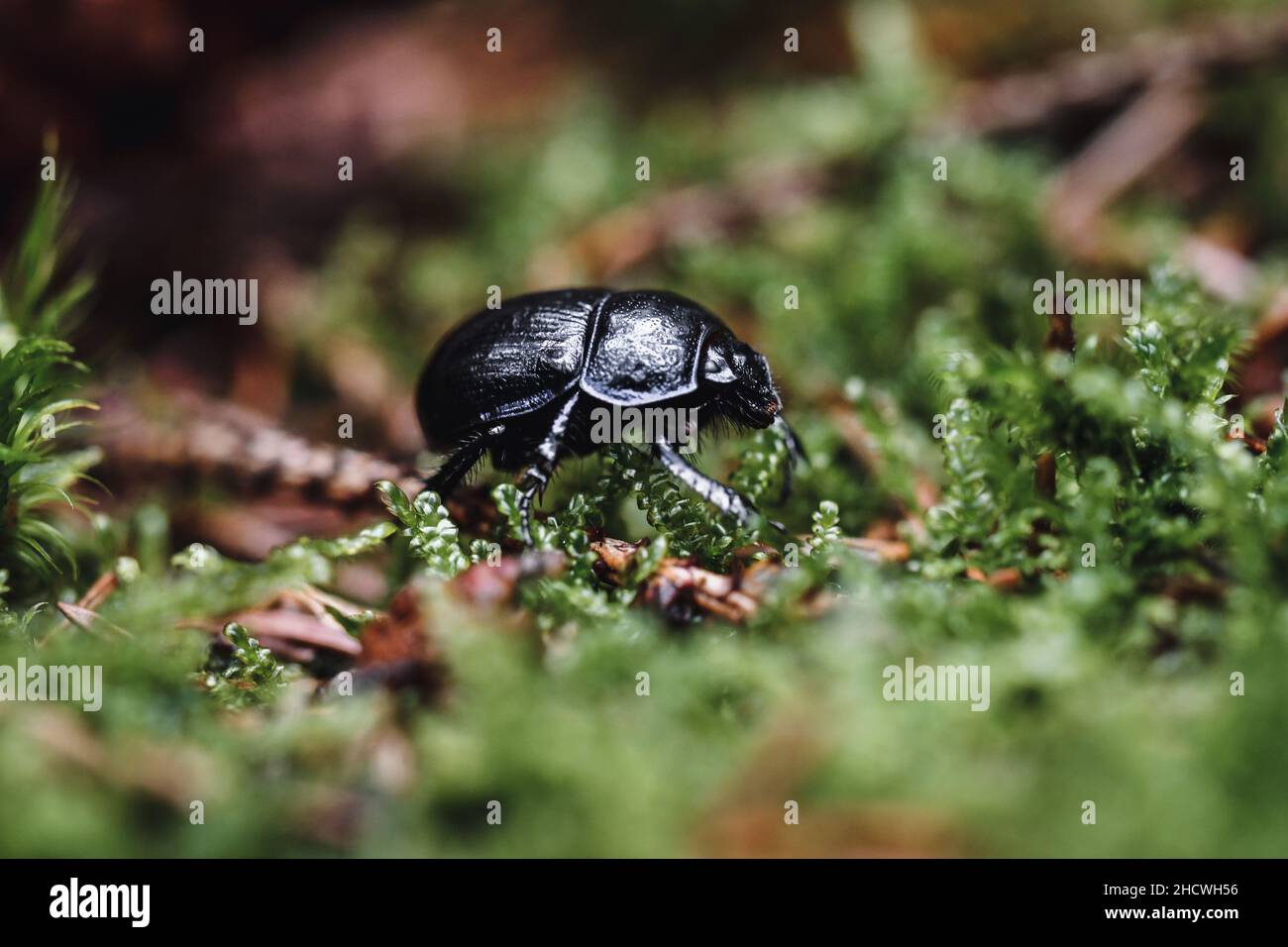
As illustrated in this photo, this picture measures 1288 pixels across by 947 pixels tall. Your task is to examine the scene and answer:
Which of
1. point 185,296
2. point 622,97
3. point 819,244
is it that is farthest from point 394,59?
point 819,244

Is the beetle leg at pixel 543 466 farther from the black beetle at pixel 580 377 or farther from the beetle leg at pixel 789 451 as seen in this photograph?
the beetle leg at pixel 789 451

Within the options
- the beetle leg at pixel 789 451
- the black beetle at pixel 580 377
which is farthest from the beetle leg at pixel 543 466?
the beetle leg at pixel 789 451

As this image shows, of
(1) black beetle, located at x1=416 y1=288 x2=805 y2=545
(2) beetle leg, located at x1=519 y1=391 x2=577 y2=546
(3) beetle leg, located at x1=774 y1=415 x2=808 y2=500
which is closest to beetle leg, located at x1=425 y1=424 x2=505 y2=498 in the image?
(1) black beetle, located at x1=416 y1=288 x2=805 y2=545

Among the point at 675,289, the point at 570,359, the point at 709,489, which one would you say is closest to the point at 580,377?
the point at 570,359

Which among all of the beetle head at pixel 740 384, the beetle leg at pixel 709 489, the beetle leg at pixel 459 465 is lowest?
the beetle leg at pixel 709 489

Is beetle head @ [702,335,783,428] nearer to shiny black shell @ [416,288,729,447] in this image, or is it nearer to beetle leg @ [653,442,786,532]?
shiny black shell @ [416,288,729,447]

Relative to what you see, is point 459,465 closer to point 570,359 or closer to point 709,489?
point 570,359
